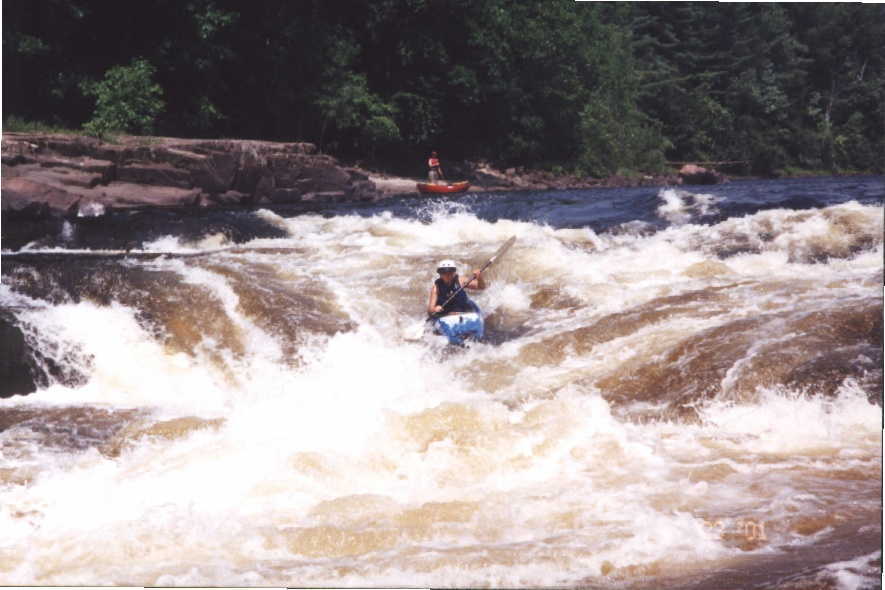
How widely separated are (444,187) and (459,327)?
72cm

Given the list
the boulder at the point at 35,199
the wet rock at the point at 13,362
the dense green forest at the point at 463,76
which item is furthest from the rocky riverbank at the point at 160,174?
the wet rock at the point at 13,362

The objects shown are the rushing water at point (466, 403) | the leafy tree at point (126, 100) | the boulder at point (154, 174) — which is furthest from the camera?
the boulder at point (154, 174)

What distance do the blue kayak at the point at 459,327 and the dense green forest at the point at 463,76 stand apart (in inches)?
32.5

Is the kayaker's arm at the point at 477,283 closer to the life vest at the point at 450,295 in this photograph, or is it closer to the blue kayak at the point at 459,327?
the life vest at the point at 450,295

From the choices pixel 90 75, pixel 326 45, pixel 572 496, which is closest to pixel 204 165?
pixel 90 75

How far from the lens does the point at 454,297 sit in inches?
179

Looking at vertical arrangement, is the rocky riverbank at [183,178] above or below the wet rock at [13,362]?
above

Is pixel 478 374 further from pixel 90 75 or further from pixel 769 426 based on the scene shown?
pixel 90 75

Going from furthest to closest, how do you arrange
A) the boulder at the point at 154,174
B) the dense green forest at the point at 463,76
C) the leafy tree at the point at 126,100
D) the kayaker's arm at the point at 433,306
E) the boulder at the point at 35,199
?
1. the boulder at the point at 154,174
2. the boulder at the point at 35,199
3. the kayaker's arm at the point at 433,306
4. the leafy tree at the point at 126,100
5. the dense green forest at the point at 463,76

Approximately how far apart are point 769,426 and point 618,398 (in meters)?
0.62

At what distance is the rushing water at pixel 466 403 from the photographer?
7.86 feet

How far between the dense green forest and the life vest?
2.55ft

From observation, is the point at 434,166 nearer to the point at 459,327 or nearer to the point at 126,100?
the point at 459,327

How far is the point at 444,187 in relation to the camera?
4297 millimetres
